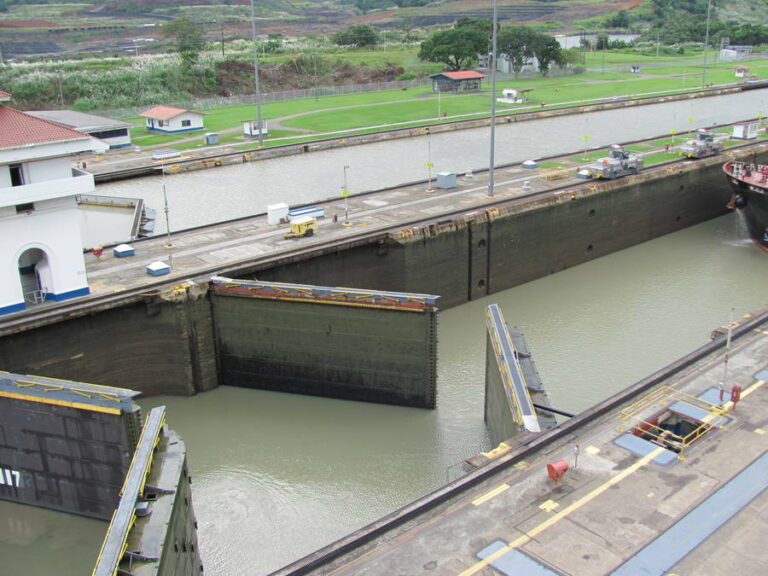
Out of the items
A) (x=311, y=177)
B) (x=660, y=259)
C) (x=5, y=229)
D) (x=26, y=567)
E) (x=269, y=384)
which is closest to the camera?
(x=26, y=567)

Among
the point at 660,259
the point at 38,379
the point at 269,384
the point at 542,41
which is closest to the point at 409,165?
A: the point at 660,259

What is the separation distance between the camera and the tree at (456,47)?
389ft

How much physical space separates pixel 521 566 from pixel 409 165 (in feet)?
169

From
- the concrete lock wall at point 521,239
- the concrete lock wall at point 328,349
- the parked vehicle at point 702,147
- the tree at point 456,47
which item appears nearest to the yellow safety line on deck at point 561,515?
the concrete lock wall at point 328,349

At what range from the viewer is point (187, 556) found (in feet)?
66.0

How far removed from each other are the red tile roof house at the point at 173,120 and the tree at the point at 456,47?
50.0 m

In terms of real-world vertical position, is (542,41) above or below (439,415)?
above

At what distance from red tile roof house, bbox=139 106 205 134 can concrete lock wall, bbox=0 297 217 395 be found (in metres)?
50.7

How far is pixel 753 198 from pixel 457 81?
62.7 metres

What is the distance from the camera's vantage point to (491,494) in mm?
19344

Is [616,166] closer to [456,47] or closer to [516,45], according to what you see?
[456,47]

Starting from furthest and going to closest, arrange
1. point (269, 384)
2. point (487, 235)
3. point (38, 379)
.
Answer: point (487, 235)
point (269, 384)
point (38, 379)

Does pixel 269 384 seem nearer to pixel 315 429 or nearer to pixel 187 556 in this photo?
pixel 315 429

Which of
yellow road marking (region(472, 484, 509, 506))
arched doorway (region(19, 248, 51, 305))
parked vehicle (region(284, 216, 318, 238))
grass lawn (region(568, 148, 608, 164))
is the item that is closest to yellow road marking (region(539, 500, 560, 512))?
yellow road marking (region(472, 484, 509, 506))
